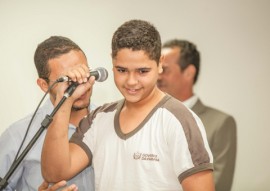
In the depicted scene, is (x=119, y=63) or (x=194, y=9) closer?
(x=119, y=63)

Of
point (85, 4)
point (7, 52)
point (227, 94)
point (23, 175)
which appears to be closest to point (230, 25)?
point (227, 94)

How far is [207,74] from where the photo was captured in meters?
2.94

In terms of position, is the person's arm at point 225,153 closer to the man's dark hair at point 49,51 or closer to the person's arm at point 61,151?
the man's dark hair at point 49,51

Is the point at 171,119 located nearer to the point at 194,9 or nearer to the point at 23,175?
the point at 23,175

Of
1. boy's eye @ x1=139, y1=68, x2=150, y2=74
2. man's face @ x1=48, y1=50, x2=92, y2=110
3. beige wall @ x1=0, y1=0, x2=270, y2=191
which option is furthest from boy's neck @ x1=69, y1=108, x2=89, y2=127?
beige wall @ x1=0, y1=0, x2=270, y2=191

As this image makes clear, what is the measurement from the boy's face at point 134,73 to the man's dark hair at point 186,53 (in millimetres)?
1479

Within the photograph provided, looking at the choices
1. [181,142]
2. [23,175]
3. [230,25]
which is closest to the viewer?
[181,142]

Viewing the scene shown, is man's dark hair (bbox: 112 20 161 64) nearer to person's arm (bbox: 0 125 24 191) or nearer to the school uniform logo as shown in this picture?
the school uniform logo

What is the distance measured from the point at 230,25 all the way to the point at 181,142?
1.85m

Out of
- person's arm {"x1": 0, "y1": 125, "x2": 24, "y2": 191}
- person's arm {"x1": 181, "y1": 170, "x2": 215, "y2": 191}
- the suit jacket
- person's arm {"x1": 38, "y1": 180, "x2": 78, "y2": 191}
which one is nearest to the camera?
person's arm {"x1": 181, "y1": 170, "x2": 215, "y2": 191}

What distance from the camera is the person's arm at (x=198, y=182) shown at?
126cm

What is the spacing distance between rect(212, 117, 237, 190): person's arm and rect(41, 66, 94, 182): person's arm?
1.38 metres

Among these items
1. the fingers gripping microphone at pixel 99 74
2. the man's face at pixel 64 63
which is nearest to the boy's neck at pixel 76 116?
the man's face at pixel 64 63

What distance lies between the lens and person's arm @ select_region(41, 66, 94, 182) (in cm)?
144
